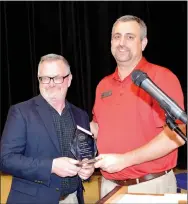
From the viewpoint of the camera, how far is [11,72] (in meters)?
4.78

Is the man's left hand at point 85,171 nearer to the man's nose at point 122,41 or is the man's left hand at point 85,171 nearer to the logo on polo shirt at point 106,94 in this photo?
the logo on polo shirt at point 106,94

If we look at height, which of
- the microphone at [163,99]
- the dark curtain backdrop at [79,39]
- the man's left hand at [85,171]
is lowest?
the man's left hand at [85,171]

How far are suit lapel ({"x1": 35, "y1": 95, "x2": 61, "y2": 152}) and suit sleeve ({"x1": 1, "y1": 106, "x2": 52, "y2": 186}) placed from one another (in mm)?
118

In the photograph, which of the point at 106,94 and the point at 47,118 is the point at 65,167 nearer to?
the point at 47,118

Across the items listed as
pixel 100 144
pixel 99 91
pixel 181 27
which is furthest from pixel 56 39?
pixel 100 144

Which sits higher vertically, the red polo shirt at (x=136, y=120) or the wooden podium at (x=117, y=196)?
the red polo shirt at (x=136, y=120)

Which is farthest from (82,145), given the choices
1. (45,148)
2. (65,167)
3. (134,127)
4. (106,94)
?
(106,94)

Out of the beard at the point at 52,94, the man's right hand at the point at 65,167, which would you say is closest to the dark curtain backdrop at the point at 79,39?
the beard at the point at 52,94

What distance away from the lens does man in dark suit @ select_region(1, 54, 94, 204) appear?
1884 mm

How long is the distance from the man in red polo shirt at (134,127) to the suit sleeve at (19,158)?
11.4 inches

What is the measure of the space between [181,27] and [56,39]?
1.58 meters

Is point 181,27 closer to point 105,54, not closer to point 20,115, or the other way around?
point 105,54

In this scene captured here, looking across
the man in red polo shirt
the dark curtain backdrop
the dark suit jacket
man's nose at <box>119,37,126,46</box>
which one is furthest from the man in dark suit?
the dark curtain backdrop

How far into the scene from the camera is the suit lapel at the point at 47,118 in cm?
201
